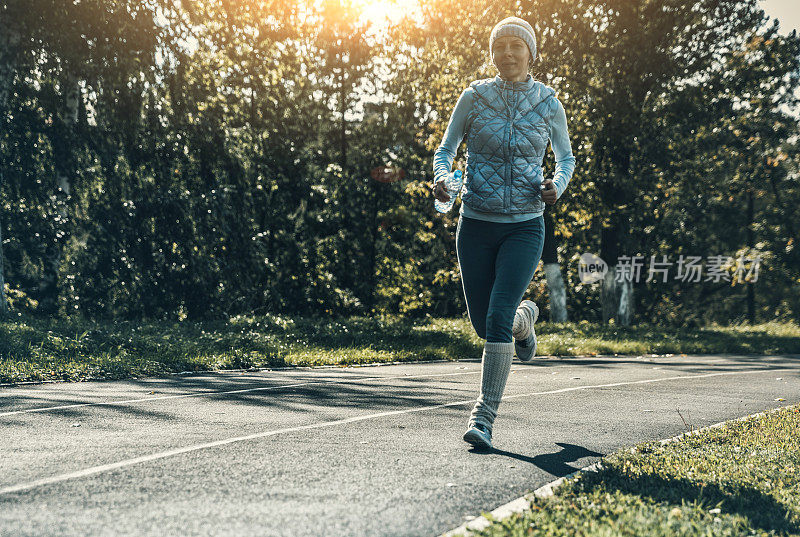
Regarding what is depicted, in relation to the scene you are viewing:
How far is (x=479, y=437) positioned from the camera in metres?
4.59

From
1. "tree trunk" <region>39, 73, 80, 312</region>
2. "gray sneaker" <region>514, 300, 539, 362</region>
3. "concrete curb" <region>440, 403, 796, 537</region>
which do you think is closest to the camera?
"concrete curb" <region>440, 403, 796, 537</region>

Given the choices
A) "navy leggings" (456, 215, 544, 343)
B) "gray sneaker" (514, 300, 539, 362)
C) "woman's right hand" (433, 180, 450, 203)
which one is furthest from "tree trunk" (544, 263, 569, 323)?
"woman's right hand" (433, 180, 450, 203)

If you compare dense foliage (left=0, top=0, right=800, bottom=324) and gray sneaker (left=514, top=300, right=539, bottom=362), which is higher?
dense foliage (left=0, top=0, right=800, bottom=324)

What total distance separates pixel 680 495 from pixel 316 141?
24501 mm

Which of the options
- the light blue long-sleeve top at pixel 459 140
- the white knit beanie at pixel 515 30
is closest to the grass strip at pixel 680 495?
the light blue long-sleeve top at pixel 459 140

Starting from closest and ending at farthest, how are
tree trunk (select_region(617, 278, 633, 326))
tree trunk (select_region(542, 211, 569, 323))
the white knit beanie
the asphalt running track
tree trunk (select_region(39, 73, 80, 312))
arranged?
the asphalt running track, the white knit beanie, tree trunk (select_region(39, 73, 80, 312)), tree trunk (select_region(542, 211, 569, 323)), tree trunk (select_region(617, 278, 633, 326))

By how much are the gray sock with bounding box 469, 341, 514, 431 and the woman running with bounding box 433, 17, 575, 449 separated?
0.12 feet

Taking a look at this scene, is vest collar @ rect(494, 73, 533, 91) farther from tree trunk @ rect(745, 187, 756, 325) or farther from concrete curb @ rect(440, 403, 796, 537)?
tree trunk @ rect(745, 187, 756, 325)

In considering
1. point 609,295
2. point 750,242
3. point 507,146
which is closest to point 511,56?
point 507,146

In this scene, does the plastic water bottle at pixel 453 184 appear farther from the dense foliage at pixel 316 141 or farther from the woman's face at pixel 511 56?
the dense foliage at pixel 316 141

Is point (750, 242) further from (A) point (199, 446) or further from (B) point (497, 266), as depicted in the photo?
(A) point (199, 446)

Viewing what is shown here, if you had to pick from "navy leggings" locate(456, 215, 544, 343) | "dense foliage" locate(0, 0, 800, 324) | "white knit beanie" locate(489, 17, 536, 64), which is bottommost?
"navy leggings" locate(456, 215, 544, 343)

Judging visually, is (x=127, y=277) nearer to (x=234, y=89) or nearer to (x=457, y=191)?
(x=234, y=89)

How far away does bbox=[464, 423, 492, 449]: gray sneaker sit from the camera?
4.59 m
